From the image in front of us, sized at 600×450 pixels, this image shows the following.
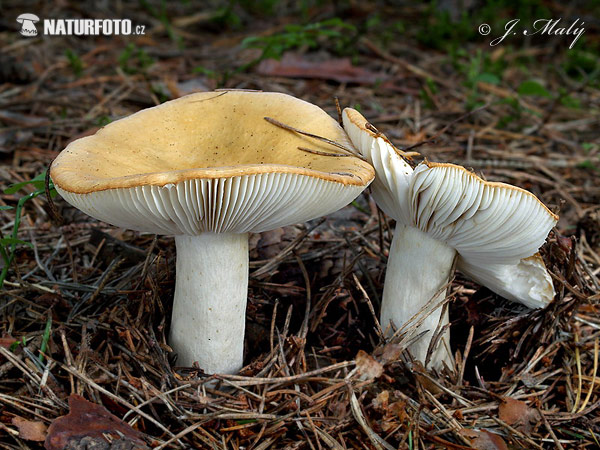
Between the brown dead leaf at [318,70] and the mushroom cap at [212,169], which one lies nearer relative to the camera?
the mushroom cap at [212,169]

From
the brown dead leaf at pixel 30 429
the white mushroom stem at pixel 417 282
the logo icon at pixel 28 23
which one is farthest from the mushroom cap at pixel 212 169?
the logo icon at pixel 28 23

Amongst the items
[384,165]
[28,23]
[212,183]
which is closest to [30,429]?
[212,183]

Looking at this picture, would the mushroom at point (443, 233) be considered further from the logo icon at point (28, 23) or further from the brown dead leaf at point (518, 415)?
the logo icon at point (28, 23)

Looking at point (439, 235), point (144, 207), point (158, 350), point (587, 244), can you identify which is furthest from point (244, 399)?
point (587, 244)

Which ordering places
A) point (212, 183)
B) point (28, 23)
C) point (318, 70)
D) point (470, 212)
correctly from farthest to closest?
1. point (28, 23)
2. point (318, 70)
3. point (470, 212)
4. point (212, 183)

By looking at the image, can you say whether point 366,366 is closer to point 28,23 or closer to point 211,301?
point 211,301

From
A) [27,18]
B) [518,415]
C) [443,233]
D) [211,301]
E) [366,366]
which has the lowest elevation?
[518,415]
